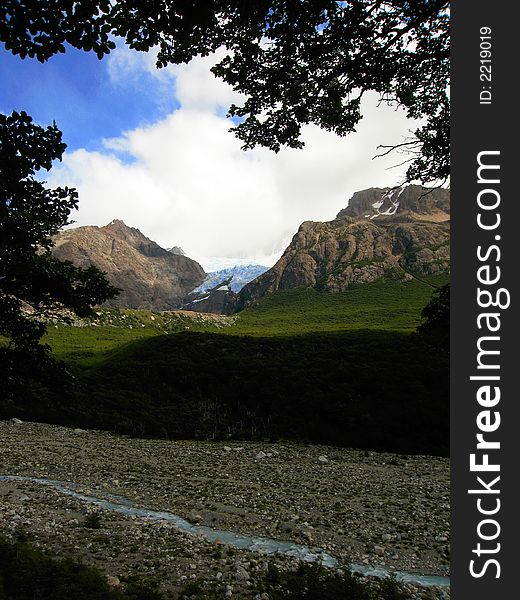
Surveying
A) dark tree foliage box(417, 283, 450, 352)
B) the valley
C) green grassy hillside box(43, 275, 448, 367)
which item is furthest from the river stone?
green grassy hillside box(43, 275, 448, 367)

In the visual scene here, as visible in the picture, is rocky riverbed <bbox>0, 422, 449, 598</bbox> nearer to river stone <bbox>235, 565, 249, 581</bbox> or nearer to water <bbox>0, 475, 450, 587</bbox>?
river stone <bbox>235, 565, 249, 581</bbox>

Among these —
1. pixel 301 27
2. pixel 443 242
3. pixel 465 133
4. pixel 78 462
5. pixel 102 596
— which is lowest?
pixel 78 462

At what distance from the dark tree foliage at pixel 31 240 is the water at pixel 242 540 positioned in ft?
24.9

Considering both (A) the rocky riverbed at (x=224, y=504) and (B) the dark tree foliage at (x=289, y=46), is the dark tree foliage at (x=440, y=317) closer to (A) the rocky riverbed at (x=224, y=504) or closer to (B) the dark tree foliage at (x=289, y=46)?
(B) the dark tree foliage at (x=289, y=46)

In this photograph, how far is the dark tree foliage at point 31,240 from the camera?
6242 millimetres

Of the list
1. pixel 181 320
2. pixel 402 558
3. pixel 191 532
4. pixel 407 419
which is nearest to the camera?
pixel 402 558

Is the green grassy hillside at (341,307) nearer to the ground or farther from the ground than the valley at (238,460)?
farther from the ground

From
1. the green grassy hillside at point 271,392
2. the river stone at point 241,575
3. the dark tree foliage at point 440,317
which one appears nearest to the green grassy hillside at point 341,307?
the green grassy hillside at point 271,392

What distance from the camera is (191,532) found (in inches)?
457

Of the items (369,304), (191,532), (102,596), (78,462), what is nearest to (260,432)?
(78,462)

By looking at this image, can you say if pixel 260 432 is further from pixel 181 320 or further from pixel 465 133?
pixel 181 320

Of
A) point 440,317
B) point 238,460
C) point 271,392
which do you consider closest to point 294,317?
point 271,392

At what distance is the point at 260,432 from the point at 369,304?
12058 cm

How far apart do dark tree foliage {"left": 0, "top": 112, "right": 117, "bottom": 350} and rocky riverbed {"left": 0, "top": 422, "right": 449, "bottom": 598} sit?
5918 millimetres
